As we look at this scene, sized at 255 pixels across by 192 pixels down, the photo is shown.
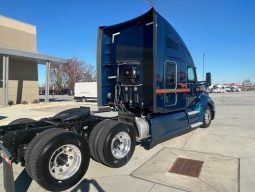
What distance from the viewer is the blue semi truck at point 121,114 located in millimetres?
4609

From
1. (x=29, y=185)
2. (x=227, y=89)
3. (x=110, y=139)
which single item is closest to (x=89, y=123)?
(x=110, y=139)

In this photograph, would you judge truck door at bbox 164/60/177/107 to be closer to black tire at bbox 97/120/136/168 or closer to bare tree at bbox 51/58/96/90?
black tire at bbox 97/120/136/168

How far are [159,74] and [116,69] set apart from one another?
173 cm

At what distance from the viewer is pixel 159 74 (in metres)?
6.75

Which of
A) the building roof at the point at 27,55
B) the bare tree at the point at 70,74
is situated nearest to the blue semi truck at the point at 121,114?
the building roof at the point at 27,55

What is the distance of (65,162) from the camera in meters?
4.84

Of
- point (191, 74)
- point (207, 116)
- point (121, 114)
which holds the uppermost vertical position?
point (191, 74)

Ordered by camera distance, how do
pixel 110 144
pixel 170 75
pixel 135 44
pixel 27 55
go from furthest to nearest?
pixel 27 55 < pixel 135 44 < pixel 170 75 < pixel 110 144

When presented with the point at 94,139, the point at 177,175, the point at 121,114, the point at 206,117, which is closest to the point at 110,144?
the point at 94,139

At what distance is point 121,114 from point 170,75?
1.75 m

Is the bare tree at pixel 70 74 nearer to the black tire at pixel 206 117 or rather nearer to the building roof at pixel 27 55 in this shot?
the building roof at pixel 27 55

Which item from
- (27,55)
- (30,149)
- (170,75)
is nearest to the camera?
(30,149)

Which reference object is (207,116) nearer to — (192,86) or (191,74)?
(192,86)

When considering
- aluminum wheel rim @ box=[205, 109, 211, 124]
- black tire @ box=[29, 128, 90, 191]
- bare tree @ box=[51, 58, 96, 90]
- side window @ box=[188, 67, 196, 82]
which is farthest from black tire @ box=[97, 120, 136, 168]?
bare tree @ box=[51, 58, 96, 90]
